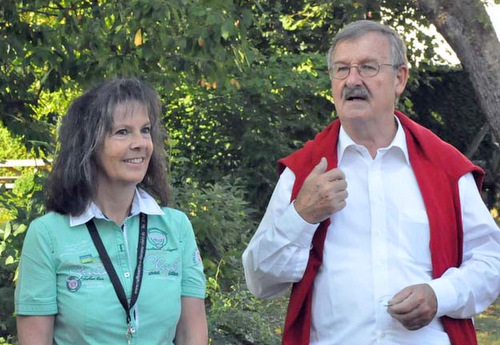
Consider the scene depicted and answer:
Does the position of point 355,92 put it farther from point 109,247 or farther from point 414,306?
point 109,247

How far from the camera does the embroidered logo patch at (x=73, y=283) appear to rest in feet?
11.2

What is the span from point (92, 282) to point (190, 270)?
0.40m

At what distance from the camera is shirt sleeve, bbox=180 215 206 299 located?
3.66m

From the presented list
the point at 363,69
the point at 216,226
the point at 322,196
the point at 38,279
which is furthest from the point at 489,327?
the point at 38,279

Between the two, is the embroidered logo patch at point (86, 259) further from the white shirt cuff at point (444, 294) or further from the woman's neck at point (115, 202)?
the white shirt cuff at point (444, 294)

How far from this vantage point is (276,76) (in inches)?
524

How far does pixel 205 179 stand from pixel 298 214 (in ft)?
33.1

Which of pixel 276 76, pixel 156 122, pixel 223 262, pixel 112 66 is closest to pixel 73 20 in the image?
pixel 112 66

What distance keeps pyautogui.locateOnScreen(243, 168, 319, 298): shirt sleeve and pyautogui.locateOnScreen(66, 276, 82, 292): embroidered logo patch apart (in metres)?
0.66

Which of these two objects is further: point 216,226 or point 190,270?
point 216,226

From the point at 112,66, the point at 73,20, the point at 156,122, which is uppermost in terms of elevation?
the point at 73,20

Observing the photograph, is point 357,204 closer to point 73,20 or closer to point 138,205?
point 138,205

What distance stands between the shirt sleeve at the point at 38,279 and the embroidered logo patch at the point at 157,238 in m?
0.34

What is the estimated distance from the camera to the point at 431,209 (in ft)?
12.2
